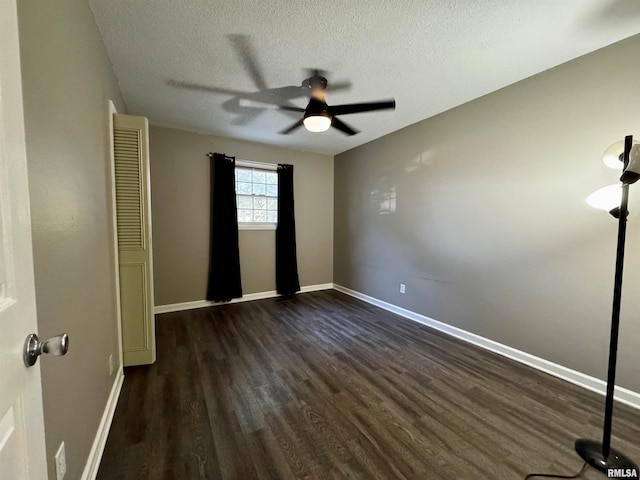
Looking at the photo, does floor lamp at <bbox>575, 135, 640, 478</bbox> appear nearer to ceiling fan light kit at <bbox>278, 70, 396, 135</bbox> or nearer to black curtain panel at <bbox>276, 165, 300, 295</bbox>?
ceiling fan light kit at <bbox>278, 70, 396, 135</bbox>

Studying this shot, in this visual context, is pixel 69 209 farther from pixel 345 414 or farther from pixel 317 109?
pixel 345 414

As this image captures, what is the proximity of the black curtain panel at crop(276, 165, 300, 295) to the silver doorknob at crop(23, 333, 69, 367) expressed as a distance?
3847 millimetres

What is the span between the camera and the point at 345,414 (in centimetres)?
175

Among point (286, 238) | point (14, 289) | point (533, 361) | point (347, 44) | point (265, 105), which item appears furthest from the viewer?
point (286, 238)

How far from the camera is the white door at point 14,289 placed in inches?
20.3

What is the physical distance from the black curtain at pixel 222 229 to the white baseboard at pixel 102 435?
1.98 metres

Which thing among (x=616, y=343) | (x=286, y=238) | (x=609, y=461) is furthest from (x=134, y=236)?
(x=609, y=461)

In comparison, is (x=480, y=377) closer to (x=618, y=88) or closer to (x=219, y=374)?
(x=219, y=374)

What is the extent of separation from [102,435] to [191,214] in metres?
2.83

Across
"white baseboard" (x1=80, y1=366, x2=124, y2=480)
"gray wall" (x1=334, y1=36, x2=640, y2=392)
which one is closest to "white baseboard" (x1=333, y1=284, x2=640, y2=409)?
"gray wall" (x1=334, y1=36, x2=640, y2=392)

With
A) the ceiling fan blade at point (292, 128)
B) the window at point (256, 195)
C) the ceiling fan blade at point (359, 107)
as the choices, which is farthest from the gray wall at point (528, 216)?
the window at point (256, 195)

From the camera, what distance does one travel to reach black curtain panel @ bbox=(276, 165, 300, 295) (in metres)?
4.41

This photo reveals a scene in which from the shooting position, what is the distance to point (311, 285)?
4.90 metres

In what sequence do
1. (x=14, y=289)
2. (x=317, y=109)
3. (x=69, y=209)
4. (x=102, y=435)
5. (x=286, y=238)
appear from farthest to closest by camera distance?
(x=286, y=238) < (x=317, y=109) < (x=102, y=435) < (x=69, y=209) < (x=14, y=289)
